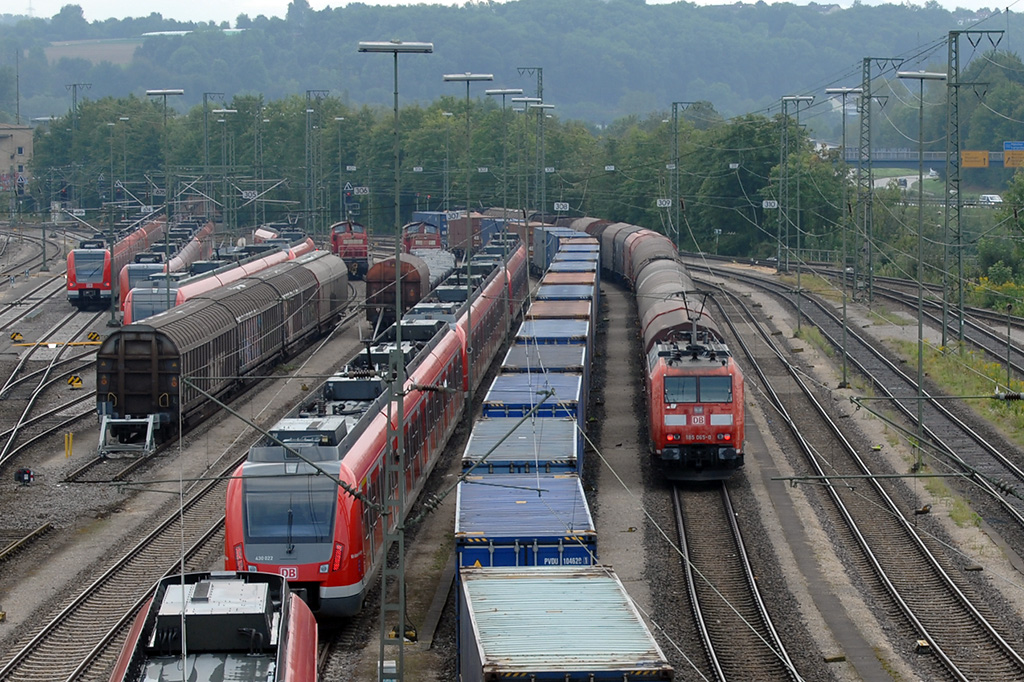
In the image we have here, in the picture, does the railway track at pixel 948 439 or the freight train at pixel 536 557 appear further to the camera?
the railway track at pixel 948 439

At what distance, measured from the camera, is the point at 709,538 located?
2828 cm

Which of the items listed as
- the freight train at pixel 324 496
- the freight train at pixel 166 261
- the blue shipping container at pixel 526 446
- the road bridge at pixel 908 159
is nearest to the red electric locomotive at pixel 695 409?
the blue shipping container at pixel 526 446

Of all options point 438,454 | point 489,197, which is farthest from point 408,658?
point 489,197

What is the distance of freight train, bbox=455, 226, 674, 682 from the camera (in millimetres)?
14109

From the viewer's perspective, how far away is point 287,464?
71.1 ft

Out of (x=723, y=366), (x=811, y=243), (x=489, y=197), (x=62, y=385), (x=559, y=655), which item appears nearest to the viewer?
(x=559, y=655)

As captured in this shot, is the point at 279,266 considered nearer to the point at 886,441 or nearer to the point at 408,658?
the point at 886,441

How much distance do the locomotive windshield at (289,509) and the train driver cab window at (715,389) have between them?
11968mm

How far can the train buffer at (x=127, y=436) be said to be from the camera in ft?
116

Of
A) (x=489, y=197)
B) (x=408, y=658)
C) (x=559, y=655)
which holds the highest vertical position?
(x=489, y=197)

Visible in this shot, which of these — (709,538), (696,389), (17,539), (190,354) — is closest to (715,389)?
(696,389)

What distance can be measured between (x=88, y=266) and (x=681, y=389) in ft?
133

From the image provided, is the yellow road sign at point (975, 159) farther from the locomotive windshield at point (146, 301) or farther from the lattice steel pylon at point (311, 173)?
the locomotive windshield at point (146, 301)

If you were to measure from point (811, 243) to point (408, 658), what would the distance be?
239 ft
